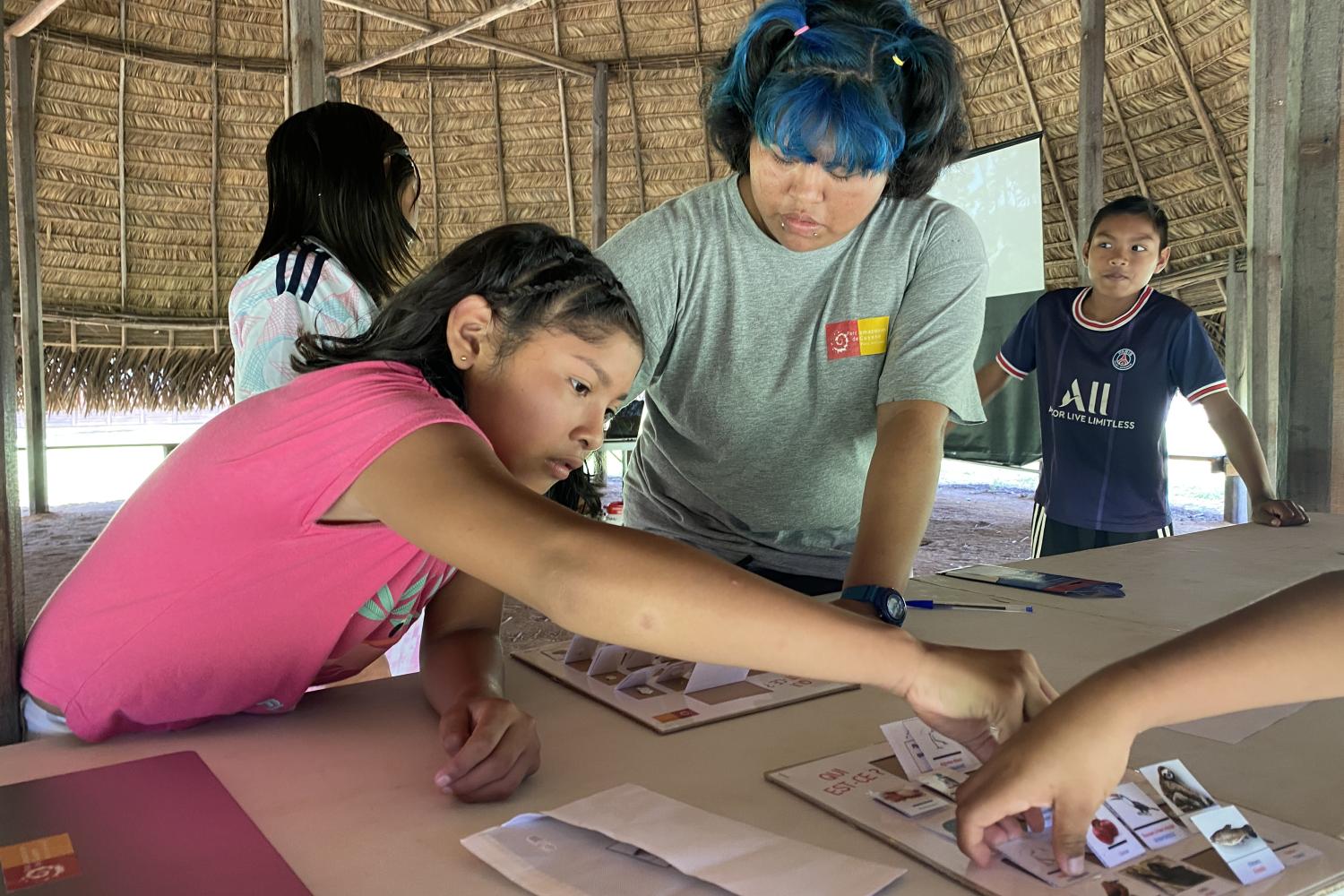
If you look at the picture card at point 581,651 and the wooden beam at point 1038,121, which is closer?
the picture card at point 581,651

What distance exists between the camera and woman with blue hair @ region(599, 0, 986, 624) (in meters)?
1.34

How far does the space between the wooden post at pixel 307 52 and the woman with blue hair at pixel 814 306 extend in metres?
3.18

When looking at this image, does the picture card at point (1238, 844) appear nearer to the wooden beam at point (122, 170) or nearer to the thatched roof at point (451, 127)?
the thatched roof at point (451, 127)

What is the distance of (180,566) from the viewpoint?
1009mm

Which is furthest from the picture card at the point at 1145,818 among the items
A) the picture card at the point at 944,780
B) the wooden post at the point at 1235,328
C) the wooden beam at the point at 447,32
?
the wooden post at the point at 1235,328

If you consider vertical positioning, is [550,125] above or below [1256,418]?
above

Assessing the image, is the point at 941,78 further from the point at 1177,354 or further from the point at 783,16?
the point at 1177,354

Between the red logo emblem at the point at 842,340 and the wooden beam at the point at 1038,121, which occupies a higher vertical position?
the wooden beam at the point at 1038,121

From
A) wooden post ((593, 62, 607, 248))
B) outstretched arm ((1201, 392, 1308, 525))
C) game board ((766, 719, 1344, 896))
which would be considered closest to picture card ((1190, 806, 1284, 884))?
game board ((766, 719, 1344, 896))

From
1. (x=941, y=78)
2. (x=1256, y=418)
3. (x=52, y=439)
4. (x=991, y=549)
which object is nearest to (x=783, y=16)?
(x=941, y=78)

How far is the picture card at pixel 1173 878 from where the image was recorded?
0.67m

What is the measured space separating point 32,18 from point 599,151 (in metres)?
3.54

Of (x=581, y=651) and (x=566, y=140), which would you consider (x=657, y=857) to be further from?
(x=566, y=140)

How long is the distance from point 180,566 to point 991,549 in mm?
4835
